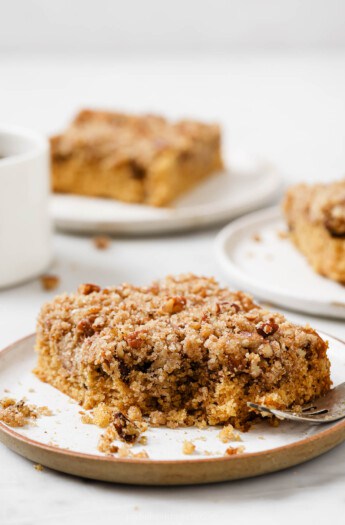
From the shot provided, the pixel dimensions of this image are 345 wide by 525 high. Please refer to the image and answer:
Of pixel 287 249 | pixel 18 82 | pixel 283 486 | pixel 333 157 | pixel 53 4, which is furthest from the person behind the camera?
pixel 53 4

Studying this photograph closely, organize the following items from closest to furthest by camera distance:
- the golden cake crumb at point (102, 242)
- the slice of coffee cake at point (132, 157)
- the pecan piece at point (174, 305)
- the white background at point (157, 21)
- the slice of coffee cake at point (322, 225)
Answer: the pecan piece at point (174, 305)
the slice of coffee cake at point (322, 225)
the golden cake crumb at point (102, 242)
the slice of coffee cake at point (132, 157)
the white background at point (157, 21)

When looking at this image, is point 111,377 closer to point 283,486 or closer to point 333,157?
point 283,486

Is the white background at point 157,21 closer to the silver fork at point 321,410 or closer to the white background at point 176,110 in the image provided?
the white background at point 176,110

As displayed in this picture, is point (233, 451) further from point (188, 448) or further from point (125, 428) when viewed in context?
point (125, 428)

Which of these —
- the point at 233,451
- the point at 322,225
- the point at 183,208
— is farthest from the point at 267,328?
the point at 183,208

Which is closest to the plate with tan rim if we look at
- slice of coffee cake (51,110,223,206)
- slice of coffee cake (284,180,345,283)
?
slice of coffee cake (284,180,345,283)

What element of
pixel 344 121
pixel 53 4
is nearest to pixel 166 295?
pixel 344 121

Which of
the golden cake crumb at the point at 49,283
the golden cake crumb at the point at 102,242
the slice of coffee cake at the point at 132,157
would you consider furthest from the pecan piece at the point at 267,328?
the slice of coffee cake at the point at 132,157
